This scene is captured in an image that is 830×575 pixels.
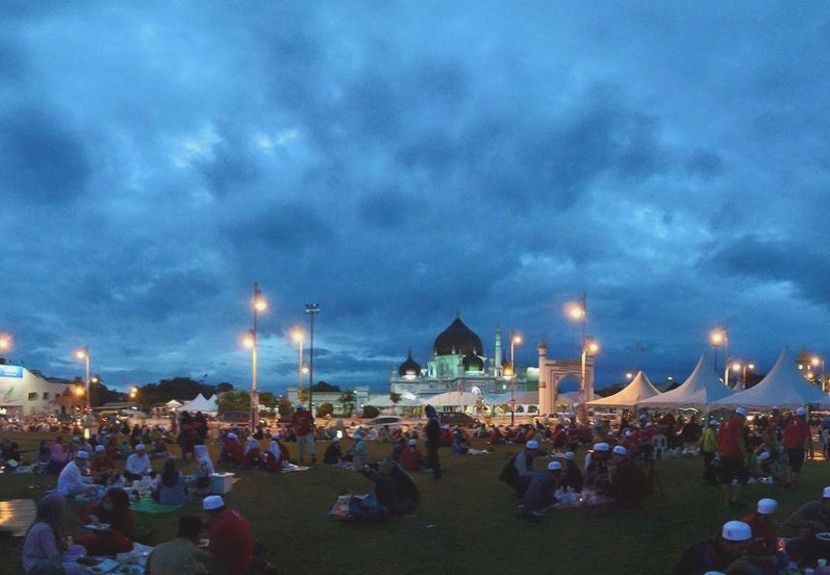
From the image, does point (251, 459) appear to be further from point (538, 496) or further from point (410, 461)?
point (538, 496)

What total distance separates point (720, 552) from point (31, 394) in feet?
281

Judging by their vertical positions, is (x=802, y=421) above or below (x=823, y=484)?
above

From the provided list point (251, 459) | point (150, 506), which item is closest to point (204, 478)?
point (150, 506)

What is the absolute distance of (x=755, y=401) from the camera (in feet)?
93.7

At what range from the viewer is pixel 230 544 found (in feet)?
26.6

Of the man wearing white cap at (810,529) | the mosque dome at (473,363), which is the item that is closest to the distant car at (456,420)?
the man wearing white cap at (810,529)

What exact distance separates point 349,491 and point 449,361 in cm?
9325

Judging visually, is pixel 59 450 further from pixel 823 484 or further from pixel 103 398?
pixel 103 398

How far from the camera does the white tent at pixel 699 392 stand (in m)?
33.1

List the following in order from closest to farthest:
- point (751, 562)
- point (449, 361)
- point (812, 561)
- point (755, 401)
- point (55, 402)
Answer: point (751, 562)
point (812, 561)
point (755, 401)
point (55, 402)
point (449, 361)

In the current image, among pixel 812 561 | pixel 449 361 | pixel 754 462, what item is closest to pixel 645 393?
pixel 754 462

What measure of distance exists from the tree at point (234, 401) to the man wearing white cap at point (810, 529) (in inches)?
2546

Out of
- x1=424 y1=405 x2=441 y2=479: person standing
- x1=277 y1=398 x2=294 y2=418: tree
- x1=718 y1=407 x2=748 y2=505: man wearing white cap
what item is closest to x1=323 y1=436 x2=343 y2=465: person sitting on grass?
x1=424 y1=405 x2=441 y2=479: person standing

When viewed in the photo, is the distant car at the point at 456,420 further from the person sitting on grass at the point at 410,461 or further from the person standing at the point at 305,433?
the person sitting on grass at the point at 410,461
